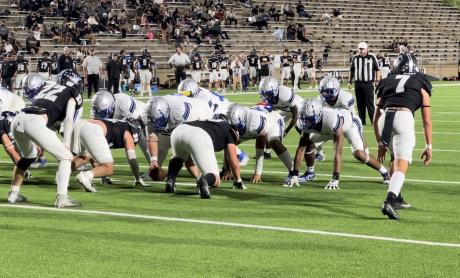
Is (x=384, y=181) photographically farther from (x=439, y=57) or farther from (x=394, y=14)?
(x=394, y=14)

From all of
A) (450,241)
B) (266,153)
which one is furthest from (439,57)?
(450,241)

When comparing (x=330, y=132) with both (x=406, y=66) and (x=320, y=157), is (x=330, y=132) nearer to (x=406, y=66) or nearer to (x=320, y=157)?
(x=406, y=66)

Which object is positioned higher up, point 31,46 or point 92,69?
point 31,46

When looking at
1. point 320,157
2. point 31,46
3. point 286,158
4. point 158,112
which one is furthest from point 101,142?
point 31,46

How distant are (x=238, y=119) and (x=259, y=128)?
419 mm

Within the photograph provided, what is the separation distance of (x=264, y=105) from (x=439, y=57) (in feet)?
137

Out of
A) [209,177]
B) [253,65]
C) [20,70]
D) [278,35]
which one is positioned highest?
[209,177]

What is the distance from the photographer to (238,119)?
10844mm

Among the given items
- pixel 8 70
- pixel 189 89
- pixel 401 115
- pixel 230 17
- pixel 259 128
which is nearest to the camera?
pixel 401 115

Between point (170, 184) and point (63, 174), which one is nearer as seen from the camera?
point (63, 174)

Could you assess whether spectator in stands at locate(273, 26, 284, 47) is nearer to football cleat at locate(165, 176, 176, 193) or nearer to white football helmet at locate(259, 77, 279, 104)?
white football helmet at locate(259, 77, 279, 104)

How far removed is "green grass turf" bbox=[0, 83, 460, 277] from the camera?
6.62 meters

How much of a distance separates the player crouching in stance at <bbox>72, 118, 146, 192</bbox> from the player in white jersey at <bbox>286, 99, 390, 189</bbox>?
2.02 metres

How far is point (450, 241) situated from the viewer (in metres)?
7.59
